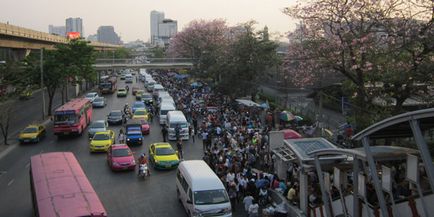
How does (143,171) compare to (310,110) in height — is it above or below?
below

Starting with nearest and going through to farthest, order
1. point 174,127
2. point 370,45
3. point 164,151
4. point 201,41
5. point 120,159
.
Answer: point 370,45
point 120,159
point 164,151
point 174,127
point 201,41

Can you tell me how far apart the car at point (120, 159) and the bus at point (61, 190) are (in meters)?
6.29

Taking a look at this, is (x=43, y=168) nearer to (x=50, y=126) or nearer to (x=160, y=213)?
(x=160, y=213)

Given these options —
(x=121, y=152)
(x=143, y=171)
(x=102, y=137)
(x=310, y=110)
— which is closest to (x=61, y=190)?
(x=143, y=171)

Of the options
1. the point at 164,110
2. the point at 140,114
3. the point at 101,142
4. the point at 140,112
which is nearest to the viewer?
the point at 101,142

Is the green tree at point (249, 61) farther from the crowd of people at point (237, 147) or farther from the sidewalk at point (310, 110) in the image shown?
the sidewalk at point (310, 110)

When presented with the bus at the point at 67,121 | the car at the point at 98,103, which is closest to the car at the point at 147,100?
the car at the point at 98,103

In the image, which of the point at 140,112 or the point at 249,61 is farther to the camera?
the point at 249,61

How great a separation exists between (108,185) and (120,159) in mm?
2642

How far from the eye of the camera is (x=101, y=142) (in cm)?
3088

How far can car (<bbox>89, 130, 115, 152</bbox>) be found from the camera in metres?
30.5

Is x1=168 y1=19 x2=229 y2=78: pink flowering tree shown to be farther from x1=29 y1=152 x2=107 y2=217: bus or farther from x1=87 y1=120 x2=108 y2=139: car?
x1=29 y1=152 x2=107 y2=217: bus

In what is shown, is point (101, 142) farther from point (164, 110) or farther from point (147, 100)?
point (147, 100)

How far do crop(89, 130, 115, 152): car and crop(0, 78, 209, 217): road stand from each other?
0.50m
